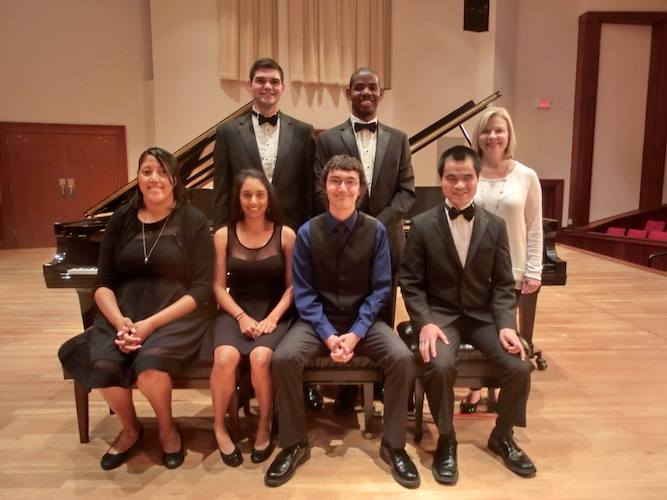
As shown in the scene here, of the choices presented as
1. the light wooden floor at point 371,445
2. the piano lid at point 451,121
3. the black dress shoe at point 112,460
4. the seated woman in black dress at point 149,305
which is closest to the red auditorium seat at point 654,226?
the light wooden floor at point 371,445

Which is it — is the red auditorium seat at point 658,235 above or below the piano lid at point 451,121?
below

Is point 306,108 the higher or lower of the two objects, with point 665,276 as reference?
higher

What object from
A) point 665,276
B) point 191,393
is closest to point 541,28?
point 665,276

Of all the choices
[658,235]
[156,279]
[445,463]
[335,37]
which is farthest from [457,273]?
[658,235]

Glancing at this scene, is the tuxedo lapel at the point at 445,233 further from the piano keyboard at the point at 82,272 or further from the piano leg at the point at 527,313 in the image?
the piano keyboard at the point at 82,272

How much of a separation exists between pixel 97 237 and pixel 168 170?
2.97 ft

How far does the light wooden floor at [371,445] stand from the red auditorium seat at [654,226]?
588 cm

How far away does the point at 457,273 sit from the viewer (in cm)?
212

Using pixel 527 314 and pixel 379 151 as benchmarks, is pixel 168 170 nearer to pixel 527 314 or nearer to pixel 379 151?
pixel 379 151

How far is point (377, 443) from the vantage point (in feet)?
7.19

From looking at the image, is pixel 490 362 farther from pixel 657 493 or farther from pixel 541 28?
pixel 541 28

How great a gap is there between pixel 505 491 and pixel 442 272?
915 millimetres

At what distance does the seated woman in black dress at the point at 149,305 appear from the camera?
1.95 m

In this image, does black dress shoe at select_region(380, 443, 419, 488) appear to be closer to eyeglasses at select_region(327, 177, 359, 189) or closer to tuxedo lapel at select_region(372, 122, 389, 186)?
eyeglasses at select_region(327, 177, 359, 189)
